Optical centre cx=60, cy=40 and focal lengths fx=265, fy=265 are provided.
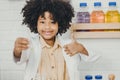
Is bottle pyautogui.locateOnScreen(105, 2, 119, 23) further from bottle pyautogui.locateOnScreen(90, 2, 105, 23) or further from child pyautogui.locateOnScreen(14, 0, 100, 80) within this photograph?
child pyautogui.locateOnScreen(14, 0, 100, 80)

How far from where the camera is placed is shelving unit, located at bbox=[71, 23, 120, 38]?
→ 1.31 meters

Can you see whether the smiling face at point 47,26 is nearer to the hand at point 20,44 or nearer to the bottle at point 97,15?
the hand at point 20,44

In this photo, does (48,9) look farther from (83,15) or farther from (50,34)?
(83,15)

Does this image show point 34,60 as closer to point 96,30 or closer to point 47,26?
point 47,26

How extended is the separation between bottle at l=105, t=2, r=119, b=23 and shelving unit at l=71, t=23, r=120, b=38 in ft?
0.12

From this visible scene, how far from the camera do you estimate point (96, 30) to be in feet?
Answer: 4.35

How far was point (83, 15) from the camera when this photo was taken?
1.35 m

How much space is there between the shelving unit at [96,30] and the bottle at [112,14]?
1.4 inches

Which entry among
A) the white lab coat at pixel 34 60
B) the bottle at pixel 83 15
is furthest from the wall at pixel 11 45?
the white lab coat at pixel 34 60

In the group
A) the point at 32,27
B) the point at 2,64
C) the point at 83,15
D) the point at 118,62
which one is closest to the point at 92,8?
the point at 83,15

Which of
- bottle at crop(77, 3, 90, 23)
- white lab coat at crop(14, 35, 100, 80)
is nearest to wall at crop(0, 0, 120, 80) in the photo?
bottle at crop(77, 3, 90, 23)

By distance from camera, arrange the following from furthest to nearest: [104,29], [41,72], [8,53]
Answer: [8,53], [104,29], [41,72]

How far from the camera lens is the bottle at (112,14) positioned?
1330mm

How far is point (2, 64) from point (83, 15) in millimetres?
509
